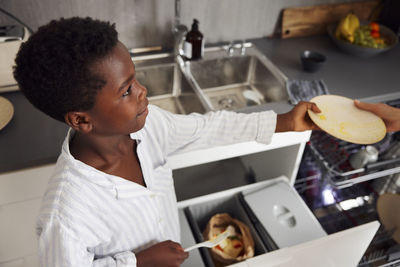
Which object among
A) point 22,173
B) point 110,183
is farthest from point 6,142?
point 110,183

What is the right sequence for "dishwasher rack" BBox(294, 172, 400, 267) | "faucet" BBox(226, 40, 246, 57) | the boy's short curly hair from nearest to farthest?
1. the boy's short curly hair
2. "dishwasher rack" BBox(294, 172, 400, 267)
3. "faucet" BBox(226, 40, 246, 57)

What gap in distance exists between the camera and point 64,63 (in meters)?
0.51

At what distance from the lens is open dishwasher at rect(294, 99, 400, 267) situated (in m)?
Answer: 1.14

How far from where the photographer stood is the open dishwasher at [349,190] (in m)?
1.14

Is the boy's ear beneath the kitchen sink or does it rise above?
above

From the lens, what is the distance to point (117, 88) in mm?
577

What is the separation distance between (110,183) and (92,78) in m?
0.25

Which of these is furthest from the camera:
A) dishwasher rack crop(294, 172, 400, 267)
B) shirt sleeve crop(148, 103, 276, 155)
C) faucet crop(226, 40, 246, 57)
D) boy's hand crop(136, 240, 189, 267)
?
faucet crop(226, 40, 246, 57)

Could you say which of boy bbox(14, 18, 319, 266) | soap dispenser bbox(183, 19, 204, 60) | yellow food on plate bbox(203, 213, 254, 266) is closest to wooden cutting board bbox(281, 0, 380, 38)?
soap dispenser bbox(183, 19, 204, 60)

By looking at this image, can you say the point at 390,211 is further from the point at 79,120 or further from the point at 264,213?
the point at 79,120

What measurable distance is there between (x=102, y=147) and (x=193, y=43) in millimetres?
854

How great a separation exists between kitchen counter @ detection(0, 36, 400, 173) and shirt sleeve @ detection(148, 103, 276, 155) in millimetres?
227

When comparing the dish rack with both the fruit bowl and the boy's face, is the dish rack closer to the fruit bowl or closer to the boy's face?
the fruit bowl

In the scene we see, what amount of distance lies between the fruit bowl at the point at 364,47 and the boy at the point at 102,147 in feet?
2.89
